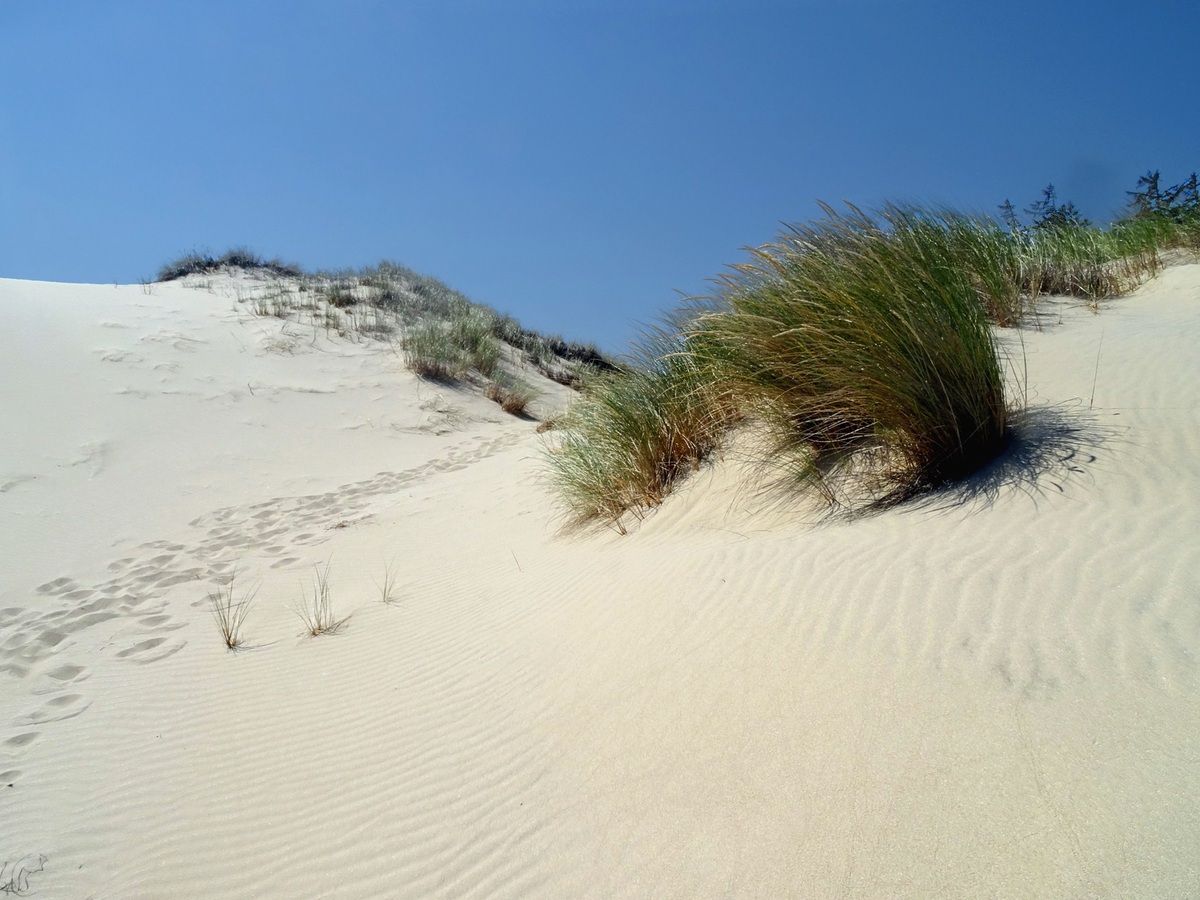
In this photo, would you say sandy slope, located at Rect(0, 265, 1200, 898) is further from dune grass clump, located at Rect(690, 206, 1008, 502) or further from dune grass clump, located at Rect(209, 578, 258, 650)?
dune grass clump, located at Rect(690, 206, 1008, 502)

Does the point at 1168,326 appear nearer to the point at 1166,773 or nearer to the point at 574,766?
the point at 1166,773

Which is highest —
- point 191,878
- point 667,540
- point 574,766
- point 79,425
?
point 79,425

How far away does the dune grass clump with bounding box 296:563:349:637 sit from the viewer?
4.19 m

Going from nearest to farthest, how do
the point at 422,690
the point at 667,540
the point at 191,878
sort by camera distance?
the point at 191,878
the point at 422,690
the point at 667,540

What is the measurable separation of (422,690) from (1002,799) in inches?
92.5

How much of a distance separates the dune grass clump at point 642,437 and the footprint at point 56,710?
3179mm

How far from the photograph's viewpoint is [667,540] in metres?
4.18

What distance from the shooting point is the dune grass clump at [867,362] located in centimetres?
349

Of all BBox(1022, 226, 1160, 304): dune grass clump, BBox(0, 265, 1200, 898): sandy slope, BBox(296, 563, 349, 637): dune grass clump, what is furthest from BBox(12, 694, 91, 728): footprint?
BBox(1022, 226, 1160, 304): dune grass clump

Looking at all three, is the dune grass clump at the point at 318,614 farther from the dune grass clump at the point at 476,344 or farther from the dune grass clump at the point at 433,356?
the dune grass clump at the point at 476,344

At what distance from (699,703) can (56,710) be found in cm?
325

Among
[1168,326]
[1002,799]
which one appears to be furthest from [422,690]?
[1168,326]

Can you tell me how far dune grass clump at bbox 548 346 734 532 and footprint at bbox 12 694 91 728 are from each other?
3.18 metres

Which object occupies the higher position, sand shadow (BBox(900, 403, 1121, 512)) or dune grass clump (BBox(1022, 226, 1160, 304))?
dune grass clump (BBox(1022, 226, 1160, 304))
